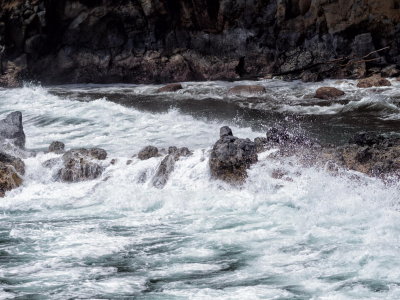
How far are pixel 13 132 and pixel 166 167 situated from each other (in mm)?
5560

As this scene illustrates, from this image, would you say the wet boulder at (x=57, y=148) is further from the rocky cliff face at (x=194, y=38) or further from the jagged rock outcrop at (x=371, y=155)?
the rocky cliff face at (x=194, y=38)

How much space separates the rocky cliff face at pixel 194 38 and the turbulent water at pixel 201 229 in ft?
28.3

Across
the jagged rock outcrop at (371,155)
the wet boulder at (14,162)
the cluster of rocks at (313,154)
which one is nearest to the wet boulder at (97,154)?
the wet boulder at (14,162)

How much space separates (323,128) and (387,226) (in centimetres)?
717

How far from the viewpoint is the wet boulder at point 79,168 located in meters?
13.0

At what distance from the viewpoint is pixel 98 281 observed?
7430 millimetres

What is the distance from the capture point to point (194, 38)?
2836 cm

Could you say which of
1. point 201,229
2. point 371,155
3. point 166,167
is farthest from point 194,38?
point 201,229

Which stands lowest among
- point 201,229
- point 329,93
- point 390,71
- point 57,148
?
point 201,229

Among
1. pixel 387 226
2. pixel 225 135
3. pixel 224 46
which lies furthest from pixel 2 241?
pixel 224 46

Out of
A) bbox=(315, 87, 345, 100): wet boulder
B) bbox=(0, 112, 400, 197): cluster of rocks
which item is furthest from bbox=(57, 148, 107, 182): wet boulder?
bbox=(315, 87, 345, 100): wet boulder

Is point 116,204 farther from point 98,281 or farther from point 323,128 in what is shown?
point 323,128

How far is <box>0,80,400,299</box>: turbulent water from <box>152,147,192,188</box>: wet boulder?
14cm

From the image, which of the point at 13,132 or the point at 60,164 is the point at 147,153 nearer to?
the point at 60,164
